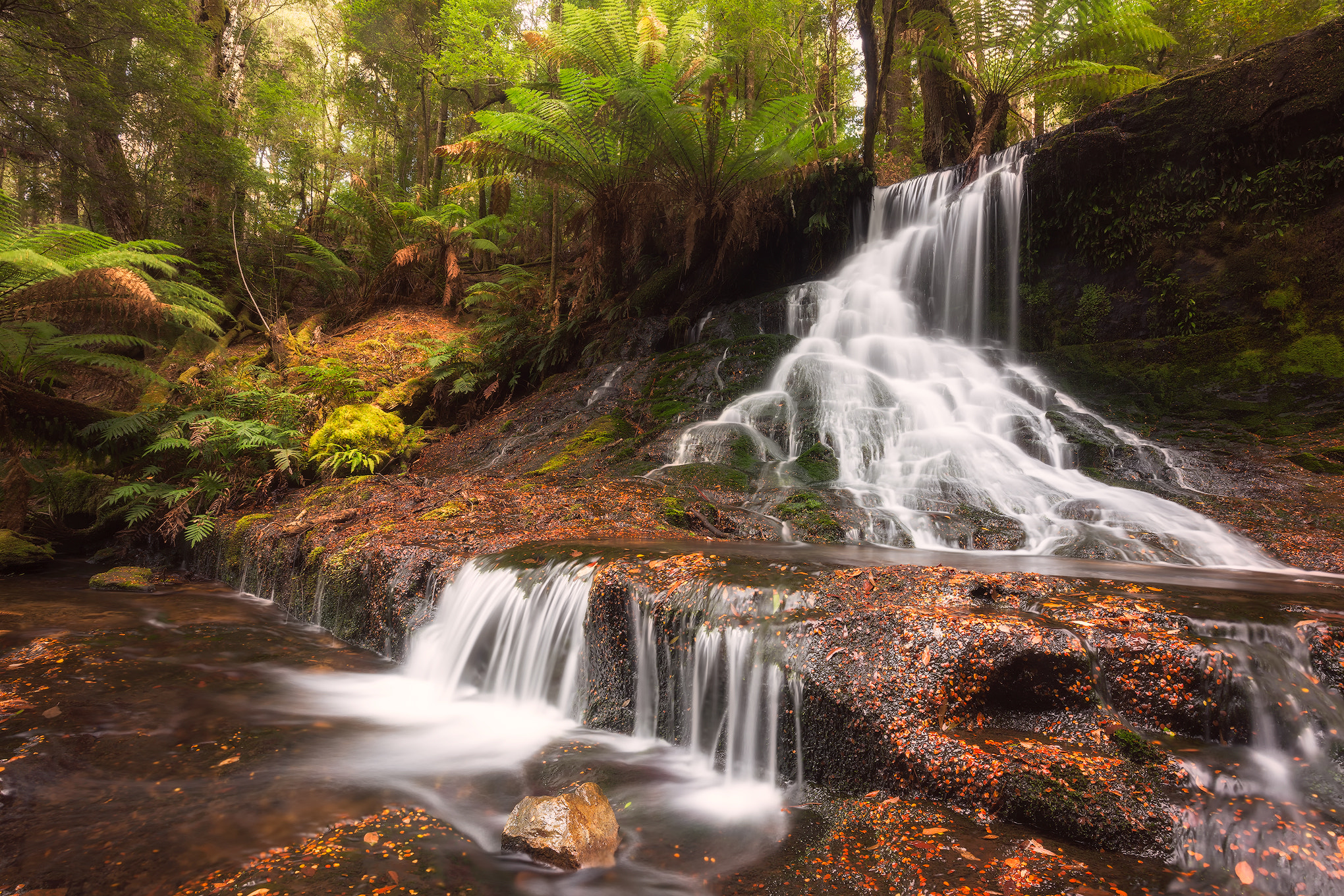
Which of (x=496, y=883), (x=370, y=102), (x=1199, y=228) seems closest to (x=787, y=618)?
(x=496, y=883)

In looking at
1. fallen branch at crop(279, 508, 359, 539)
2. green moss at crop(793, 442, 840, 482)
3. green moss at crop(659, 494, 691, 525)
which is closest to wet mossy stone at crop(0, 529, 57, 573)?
fallen branch at crop(279, 508, 359, 539)

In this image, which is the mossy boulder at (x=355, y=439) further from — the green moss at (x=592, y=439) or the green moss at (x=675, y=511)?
the green moss at (x=675, y=511)

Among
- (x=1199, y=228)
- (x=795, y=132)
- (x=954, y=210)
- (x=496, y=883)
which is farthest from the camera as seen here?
(x=795, y=132)

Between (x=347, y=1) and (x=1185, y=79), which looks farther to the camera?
(x=347, y=1)

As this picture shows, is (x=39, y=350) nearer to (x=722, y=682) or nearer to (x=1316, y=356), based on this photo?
(x=722, y=682)

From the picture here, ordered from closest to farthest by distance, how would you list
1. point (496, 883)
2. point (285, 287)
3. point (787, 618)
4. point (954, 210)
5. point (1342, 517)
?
point (496, 883)
point (787, 618)
point (1342, 517)
point (954, 210)
point (285, 287)

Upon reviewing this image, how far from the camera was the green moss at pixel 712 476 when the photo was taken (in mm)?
5793

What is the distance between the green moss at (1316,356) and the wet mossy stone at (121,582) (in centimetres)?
1169

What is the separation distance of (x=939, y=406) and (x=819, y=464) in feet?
6.20

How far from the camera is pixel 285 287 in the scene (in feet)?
45.2

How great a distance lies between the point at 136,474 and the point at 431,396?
368 cm

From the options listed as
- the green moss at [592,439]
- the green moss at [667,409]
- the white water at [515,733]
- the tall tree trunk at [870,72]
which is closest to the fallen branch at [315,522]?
the green moss at [592,439]

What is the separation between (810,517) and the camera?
504cm

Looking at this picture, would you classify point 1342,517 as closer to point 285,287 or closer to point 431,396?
point 431,396
